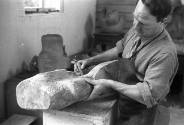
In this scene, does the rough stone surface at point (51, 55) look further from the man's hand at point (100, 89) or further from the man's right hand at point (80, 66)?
the man's hand at point (100, 89)

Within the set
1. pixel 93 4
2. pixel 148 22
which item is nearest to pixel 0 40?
pixel 148 22

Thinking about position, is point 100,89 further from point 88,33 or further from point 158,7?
point 88,33

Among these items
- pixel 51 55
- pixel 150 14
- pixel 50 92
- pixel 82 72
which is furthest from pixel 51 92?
pixel 51 55

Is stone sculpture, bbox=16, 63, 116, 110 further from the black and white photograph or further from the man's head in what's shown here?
the man's head

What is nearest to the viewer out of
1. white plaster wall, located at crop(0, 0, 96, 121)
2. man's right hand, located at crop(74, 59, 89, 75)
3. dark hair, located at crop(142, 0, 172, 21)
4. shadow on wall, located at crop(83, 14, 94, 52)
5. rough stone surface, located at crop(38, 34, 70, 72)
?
dark hair, located at crop(142, 0, 172, 21)

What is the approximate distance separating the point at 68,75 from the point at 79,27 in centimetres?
251

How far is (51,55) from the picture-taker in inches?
107

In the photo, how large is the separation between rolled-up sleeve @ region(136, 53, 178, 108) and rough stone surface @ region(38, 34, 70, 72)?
1.48 meters

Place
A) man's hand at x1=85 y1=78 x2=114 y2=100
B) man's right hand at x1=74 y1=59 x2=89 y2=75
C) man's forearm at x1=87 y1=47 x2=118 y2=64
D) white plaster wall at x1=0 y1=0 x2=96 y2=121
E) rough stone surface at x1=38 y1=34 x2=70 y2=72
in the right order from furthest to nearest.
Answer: rough stone surface at x1=38 y1=34 x2=70 y2=72 < white plaster wall at x1=0 y1=0 x2=96 y2=121 < man's forearm at x1=87 y1=47 x2=118 y2=64 < man's right hand at x1=74 y1=59 x2=89 y2=75 < man's hand at x1=85 y1=78 x2=114 y2=100

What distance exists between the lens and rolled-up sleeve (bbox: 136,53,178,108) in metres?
1.30

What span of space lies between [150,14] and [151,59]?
0.25 m

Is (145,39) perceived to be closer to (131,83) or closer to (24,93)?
(131,83)

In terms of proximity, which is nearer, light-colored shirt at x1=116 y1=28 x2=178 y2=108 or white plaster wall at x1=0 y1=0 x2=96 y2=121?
light-colored shirt at x1=116 y1=28 x2=178 y2=108

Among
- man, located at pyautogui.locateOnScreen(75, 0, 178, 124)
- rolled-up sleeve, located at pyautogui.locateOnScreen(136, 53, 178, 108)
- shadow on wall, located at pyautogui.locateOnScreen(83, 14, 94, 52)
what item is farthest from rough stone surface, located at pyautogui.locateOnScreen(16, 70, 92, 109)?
shadow on wall, located at pyautogui.locateOnScreen(83, 14, 94, 52)
